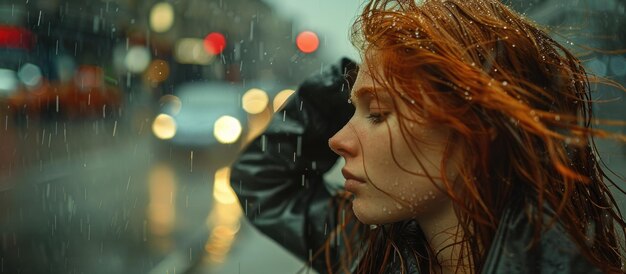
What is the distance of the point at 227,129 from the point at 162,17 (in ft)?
75.5

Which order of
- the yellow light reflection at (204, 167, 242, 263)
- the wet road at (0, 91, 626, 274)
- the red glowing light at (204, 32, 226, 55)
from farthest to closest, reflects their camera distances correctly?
the red glowing light at (204, 32, 226, 55) < the yellow light reflection at (204, 167, 242, 263) < the wet road at (0, 91, 626, 274)

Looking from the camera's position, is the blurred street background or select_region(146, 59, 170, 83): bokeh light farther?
select_region(146, 59, 170, 83): bokeh light

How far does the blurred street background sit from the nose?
0.30 metres

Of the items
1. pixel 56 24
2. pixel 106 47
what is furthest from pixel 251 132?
pixel 106 47

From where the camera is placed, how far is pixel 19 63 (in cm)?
2050

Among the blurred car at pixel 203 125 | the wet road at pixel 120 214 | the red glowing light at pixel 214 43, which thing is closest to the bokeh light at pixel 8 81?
the wet road at pixel 120 214

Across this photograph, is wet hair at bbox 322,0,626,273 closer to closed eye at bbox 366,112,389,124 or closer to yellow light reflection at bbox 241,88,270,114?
closed eye at bbox 366,112,389,124

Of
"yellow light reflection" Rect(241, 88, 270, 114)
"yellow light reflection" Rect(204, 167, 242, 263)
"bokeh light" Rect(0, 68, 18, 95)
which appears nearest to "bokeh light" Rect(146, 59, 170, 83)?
"yellow light reflection" Rect(241, 88, 270, 114)

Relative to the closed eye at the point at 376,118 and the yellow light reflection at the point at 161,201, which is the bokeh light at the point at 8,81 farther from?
the closed eye at the point at 376,118

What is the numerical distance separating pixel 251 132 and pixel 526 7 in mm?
17694

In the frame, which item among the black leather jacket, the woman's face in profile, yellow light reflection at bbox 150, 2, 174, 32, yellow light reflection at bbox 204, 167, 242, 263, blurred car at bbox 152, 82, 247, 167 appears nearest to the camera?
the woman's face in profile

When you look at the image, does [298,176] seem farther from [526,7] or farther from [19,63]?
[19,63]

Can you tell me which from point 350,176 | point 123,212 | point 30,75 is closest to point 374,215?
point 350,176

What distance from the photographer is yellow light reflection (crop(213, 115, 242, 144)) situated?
17859mm
